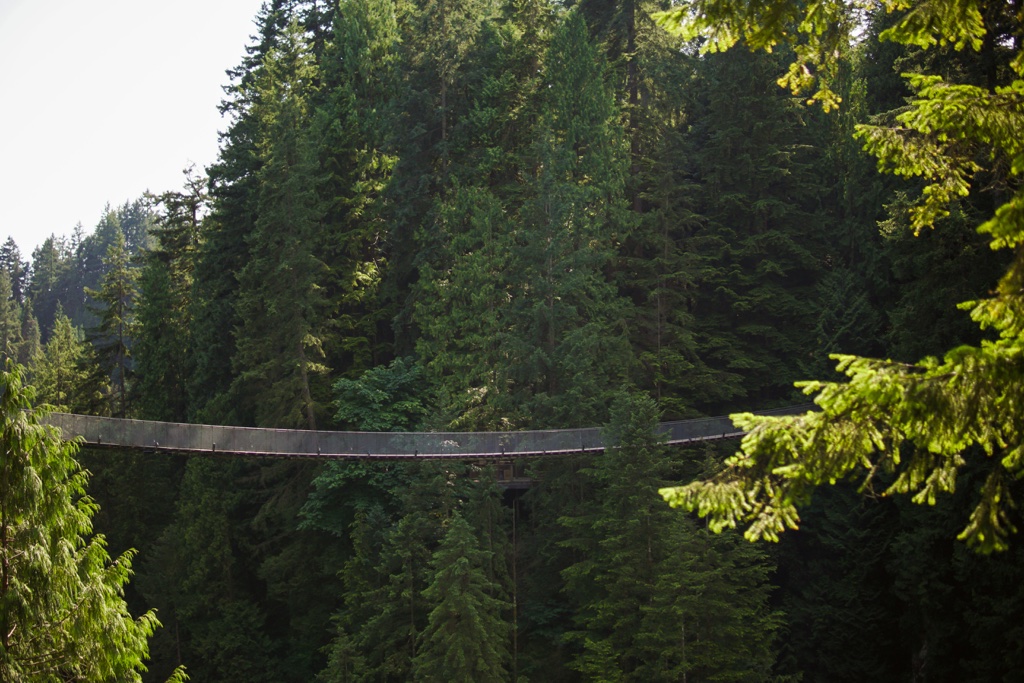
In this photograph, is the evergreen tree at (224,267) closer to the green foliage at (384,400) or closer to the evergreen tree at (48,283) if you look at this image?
the green foliage at (384,400)

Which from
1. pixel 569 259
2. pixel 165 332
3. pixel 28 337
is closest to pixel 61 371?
pixel 165 332

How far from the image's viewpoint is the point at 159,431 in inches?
661

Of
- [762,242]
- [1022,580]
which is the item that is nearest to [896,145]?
[1022,580]

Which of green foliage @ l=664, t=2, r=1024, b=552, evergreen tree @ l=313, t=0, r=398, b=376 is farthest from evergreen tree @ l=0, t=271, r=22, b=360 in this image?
green foliage @ l=664, t=2, r=1024, b=552

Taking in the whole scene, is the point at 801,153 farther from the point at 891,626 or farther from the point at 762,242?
the point at 891,626

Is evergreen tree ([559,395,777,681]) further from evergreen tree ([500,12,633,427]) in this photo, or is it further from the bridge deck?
evergreen tree ([500,12,633,427])

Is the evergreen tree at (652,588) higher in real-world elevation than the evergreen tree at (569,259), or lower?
lower

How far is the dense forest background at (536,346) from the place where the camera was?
61.3 feet

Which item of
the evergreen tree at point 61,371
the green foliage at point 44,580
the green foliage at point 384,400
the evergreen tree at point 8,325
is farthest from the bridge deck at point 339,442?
the evergreen tree at point 8,325

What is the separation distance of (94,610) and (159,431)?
24.9 feet

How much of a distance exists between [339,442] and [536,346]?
6.32m

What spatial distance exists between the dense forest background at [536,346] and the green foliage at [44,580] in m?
9.64

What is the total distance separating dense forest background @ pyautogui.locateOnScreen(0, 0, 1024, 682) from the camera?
18.7 m

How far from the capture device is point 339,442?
1794 cm
